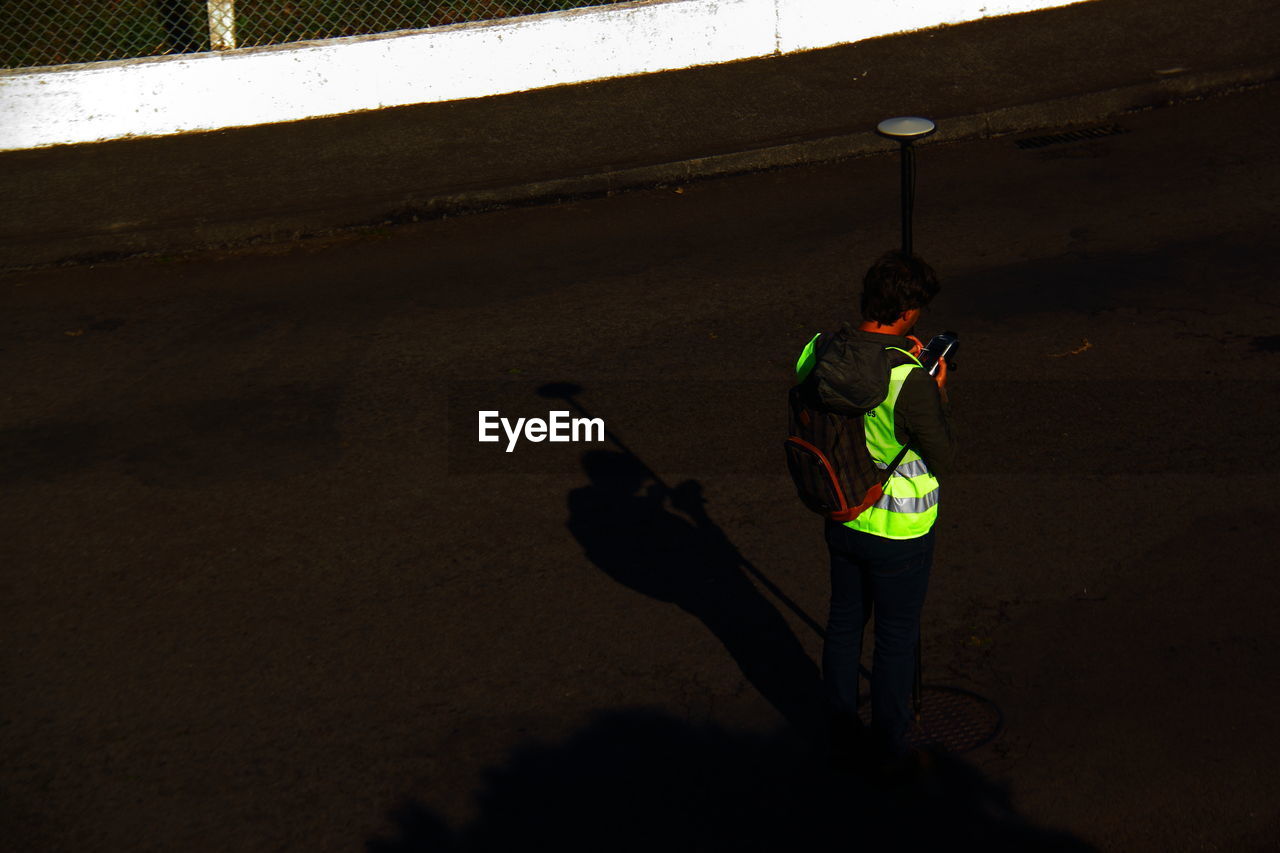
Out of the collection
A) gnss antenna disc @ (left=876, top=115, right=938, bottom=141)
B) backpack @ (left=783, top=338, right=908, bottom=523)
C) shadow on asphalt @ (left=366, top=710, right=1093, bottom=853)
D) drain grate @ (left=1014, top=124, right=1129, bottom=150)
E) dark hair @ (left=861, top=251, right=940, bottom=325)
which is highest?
gnss antenna disc @ (left=876, top=115, right=938, bottom=141)

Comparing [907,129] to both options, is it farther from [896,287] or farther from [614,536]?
[614,536]

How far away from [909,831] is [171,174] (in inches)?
328

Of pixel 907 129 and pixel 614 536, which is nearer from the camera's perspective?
pixel 907 129

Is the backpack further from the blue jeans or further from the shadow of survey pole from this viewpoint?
the shadow of survey pole

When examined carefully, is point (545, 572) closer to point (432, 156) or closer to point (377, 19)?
point (432, 156)

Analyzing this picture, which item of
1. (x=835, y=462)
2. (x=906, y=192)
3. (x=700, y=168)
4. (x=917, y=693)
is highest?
(x=906, y=192)

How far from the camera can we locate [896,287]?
179 inches

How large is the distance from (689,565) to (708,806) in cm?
153

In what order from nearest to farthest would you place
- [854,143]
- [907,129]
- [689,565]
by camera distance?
[907,129] < [689,565] < [854,143]

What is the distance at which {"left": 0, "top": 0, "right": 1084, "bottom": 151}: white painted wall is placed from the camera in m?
11.6

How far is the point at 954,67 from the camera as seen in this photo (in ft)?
39.3

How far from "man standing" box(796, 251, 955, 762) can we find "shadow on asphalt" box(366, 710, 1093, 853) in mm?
200

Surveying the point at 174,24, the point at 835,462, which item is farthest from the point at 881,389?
the point at 174,24

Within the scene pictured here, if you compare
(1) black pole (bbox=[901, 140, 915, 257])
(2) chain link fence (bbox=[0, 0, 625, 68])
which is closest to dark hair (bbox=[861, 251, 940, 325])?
(1) black pole (bbox=[901, 140, 915, 257])
